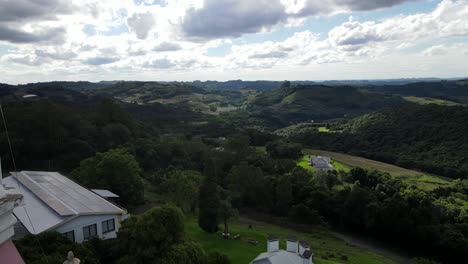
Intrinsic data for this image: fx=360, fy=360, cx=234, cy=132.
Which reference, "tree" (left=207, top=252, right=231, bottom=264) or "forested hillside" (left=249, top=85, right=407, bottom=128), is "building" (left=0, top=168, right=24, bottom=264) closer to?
"tree" (left=207, top=252, right=231, bottom=264)

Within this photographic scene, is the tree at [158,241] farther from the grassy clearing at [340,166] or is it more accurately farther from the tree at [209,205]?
the grassy clearing at [340,166]

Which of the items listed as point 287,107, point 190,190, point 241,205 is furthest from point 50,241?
point 287,107

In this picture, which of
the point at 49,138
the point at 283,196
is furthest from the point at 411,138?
the point at 49,138

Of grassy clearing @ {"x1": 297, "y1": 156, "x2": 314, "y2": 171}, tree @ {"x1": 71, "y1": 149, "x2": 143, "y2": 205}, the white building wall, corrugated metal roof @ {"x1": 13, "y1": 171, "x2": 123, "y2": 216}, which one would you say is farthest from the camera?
grassy clearing @ {"x1": 297, "y1": 156, "x2": 314, "y2": 171}

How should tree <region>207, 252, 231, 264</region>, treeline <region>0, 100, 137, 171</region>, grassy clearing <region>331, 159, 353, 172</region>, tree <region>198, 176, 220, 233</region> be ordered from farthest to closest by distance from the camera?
1. grassy clearing <region>331, 159, 353, 172</region>
2. treeline <region>0, 100, 137, 171</region>
3. tree <region>198, 176, 220, 233</region>
4. tree <region>207, 252, 231, 264</region>

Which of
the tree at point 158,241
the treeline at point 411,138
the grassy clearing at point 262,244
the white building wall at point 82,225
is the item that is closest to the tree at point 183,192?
the grassy clearing at point 262,244

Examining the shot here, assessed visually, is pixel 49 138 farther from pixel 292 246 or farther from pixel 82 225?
pixel 292 246

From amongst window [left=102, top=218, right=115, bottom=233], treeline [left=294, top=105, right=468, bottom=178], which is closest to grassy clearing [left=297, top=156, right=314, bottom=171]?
treeline [left=294, top=105, right=468, bottom=178]
